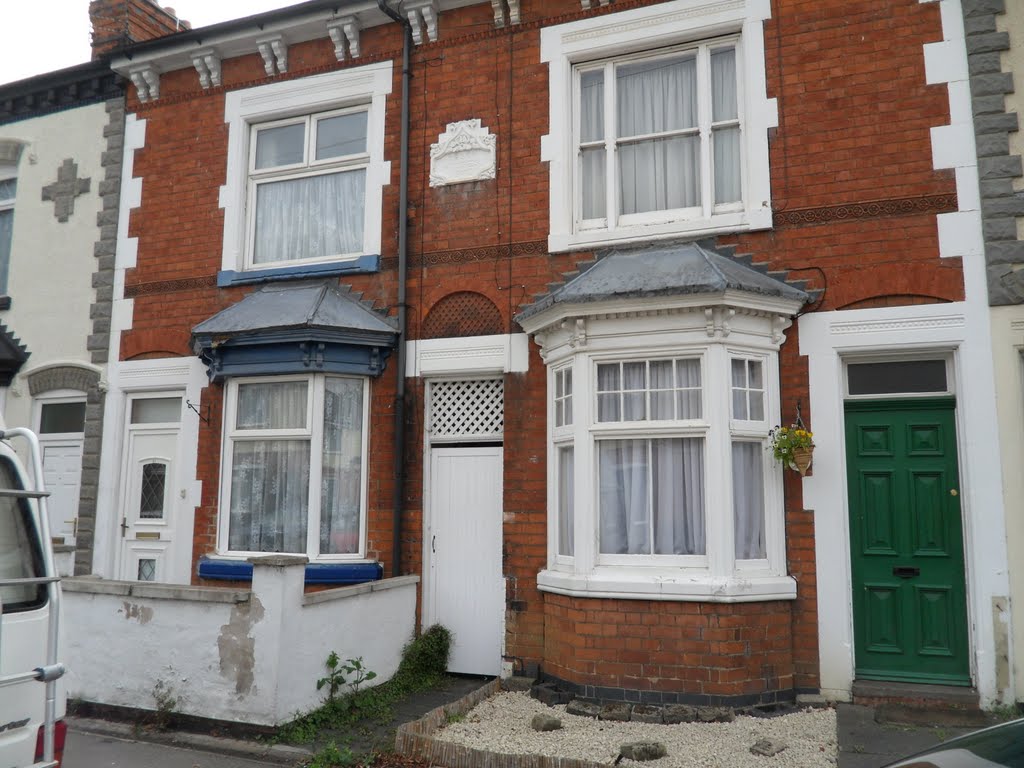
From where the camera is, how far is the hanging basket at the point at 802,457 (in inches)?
261

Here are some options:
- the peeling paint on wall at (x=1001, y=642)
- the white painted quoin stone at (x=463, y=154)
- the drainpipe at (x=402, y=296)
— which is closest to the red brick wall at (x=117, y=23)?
the drainpipe at (x=402, y=296)

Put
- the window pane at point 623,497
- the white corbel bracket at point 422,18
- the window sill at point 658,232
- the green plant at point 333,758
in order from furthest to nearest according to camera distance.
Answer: the white corbel bracket at point 422,18 < the window sill at point 658,232 < the window pane at point 623,497 < the green plant at point 333,758

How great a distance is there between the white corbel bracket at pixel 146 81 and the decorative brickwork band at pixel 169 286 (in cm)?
227

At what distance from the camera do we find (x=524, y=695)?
714cm

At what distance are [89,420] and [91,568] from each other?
1640 millimetres

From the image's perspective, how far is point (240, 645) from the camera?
614 cm

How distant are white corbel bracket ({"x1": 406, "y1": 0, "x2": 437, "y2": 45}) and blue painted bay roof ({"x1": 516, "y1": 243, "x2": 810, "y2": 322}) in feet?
10.4

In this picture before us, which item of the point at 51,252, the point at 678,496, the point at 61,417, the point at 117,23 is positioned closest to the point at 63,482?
the point at 61,417

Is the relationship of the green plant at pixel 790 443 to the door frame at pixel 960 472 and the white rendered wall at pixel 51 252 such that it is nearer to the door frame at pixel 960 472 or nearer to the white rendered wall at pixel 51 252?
the door frame at pixel 960 472

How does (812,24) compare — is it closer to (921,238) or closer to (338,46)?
(921,238)

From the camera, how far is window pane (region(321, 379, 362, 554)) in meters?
8.20

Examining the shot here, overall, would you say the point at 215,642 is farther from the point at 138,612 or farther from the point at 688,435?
the point at 688,435

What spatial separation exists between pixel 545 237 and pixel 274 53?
12.5 ft

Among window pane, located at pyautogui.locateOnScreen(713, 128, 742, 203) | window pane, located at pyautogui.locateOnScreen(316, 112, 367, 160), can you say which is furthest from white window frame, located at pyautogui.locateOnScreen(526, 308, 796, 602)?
window pane, located at pyautogui.locateOnScreen(316, 112, 367, 160)
